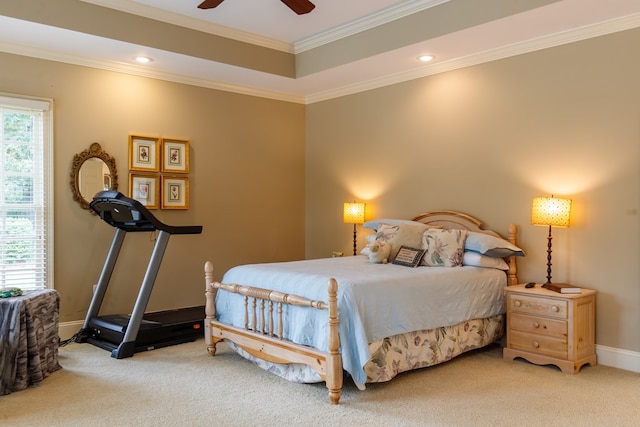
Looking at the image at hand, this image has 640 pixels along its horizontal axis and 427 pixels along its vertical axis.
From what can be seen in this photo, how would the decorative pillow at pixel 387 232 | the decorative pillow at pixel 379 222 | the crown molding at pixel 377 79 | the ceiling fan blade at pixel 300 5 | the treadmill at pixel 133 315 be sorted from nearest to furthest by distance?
1. the ceiling fan blade at pixel 300 5
2. the crown molding at pixel 377 79
3. the treadmill at pixel 133 315
4. the decorative pillow at pixel 387 232
5. the decorative pillow at pixel 379 222

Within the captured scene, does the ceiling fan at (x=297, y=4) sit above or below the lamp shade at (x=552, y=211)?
above

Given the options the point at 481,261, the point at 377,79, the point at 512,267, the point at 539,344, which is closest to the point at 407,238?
the point at 481,261

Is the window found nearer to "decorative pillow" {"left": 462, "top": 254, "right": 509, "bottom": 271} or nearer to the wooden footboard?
the wooden footboard

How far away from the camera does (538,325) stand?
4035 millimetres

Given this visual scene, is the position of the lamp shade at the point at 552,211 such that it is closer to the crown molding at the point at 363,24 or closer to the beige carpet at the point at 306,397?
the beige carpet at the point at 306,397

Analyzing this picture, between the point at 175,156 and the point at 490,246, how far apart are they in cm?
328

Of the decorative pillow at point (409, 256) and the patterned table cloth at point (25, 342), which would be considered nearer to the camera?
the patterned table cloth at point (25, 342)

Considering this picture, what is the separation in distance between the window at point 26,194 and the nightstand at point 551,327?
4.01m

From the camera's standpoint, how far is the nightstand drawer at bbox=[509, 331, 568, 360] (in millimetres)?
3920

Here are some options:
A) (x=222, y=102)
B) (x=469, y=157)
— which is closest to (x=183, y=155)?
(x=222, y=102)

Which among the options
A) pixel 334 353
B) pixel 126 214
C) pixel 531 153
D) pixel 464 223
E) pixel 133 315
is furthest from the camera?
pixel 464 223

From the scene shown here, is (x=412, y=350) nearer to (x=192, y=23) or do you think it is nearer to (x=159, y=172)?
(x=159, y=172)

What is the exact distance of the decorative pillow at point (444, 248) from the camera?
14.5 feet

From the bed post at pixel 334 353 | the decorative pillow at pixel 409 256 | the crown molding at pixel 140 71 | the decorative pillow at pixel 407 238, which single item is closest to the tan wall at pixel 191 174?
the crown molding at pixel 140 71
